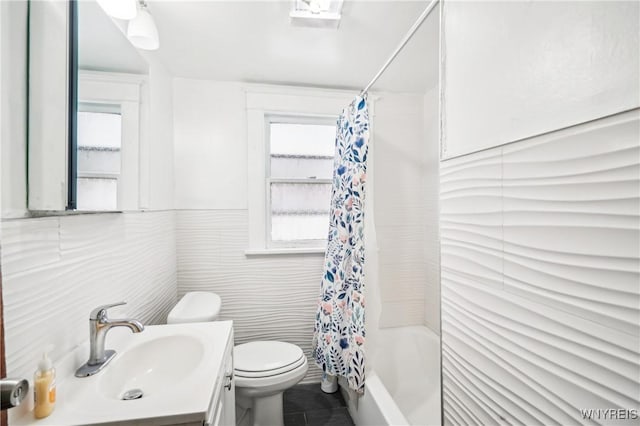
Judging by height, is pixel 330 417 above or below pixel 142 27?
below

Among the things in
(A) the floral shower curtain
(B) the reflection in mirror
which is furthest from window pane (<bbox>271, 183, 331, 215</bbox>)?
(B) the reflection in mirror

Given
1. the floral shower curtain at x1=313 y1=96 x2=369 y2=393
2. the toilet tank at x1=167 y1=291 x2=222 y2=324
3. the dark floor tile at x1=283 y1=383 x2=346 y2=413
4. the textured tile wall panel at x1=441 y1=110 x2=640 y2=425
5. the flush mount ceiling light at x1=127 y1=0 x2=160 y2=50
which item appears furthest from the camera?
the dark floor tile at x1=283 y1=383 x2=346 y2=413

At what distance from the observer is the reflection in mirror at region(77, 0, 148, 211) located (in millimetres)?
925

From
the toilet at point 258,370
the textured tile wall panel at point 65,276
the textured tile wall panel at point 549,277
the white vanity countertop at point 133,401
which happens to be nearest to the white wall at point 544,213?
the textured tile wall panel at point 549,277

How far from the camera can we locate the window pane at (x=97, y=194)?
3.06ft

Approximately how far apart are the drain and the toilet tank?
0.48 meters

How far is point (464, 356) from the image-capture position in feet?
2.72

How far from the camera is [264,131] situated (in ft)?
6.96

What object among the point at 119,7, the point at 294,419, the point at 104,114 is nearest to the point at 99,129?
the point at 104,114

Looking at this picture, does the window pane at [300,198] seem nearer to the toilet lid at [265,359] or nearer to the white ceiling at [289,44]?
the white ceiling at [289,44]

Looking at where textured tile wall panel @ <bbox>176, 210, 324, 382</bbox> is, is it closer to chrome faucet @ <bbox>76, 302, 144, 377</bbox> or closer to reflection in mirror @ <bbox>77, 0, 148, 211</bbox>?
reflection in mirror @ <bbox>77, 0, 148, 211</bbox>

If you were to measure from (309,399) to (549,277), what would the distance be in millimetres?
1836

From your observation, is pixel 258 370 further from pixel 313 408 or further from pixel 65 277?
pixel 65 277

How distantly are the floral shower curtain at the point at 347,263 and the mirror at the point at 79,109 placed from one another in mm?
1070
